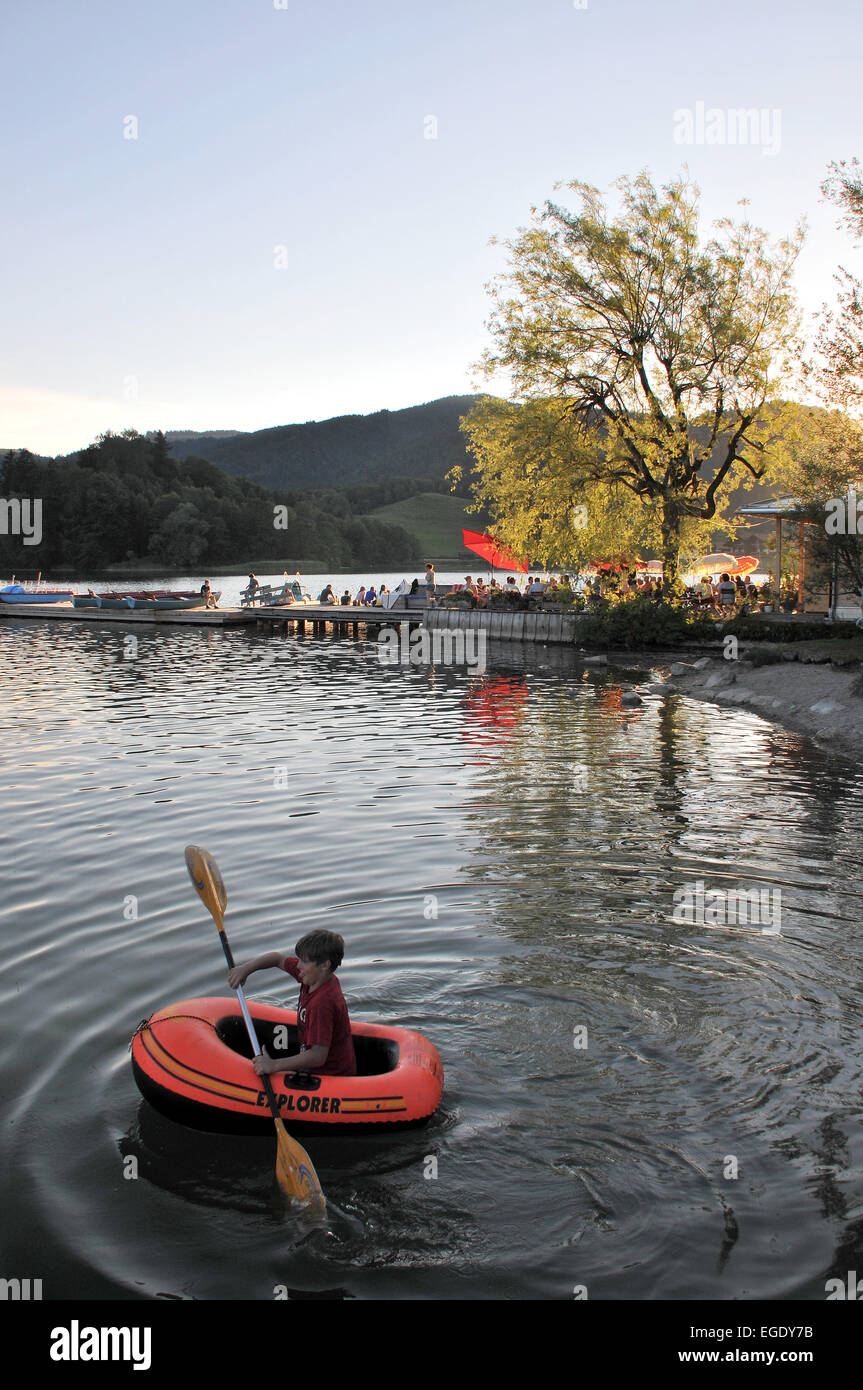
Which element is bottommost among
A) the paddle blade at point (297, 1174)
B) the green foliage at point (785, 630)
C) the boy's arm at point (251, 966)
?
the paddle blade at point (297, 1174)

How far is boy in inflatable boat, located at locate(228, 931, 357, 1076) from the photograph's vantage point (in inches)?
226

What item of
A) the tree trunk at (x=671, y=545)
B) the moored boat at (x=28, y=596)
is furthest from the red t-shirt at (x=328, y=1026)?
the moored boat at (x=28, y=596)

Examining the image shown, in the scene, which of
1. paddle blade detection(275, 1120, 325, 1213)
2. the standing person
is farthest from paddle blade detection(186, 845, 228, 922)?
the standing person

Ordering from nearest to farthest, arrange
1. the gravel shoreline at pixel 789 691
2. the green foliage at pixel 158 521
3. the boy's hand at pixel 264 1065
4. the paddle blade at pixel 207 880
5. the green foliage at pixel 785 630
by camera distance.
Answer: the boy's hand at pixel 264 1065 < the paddle blade at pixel 207 880 < the gravel shoreline at pixel 789 691 < the green foliage at pixel 785 630 < the green foliage at pixel 158 521

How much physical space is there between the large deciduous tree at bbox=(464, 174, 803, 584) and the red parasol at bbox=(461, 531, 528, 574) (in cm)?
374

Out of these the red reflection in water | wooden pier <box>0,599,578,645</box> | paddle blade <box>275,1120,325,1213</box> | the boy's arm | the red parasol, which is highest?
the red parasol

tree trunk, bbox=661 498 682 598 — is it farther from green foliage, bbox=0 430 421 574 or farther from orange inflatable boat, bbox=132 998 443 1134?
green foliage, bbox=0 430 421 574

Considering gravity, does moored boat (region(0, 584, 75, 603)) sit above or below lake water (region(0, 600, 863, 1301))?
above

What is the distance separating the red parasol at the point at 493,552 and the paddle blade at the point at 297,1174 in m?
35.9

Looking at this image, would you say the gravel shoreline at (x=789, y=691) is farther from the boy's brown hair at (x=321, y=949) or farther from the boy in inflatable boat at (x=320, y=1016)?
the boy's brown hair at (x=321, y=949)

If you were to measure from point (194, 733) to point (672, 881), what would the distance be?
457 inches

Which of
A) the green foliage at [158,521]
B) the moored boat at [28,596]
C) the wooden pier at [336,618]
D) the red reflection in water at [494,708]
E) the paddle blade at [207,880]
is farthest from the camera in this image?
the green foliage at [158,521]

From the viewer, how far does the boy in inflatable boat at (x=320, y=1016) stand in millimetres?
5750

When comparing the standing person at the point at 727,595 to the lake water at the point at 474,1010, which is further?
the standing person at the point at 727,595
